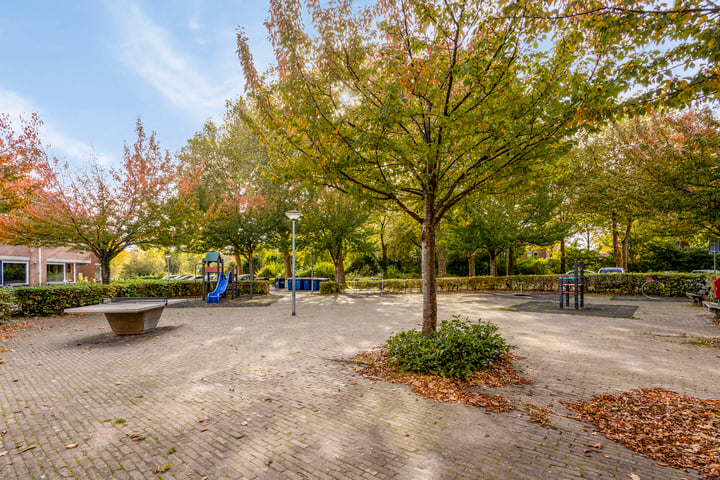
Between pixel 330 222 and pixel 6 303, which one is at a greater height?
pixel 330 222

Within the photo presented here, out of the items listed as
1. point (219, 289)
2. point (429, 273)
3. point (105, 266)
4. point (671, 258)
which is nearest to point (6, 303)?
point (105, 266)

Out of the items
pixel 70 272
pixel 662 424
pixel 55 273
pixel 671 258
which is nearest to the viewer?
pixel 662 424

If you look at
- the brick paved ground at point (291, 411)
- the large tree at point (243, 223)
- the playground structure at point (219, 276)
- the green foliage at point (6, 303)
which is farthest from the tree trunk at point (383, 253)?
the green foliage at point (6, 303)

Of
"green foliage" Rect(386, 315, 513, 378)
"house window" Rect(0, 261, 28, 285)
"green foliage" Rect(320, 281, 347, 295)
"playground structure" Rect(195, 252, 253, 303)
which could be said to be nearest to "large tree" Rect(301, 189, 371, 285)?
"green foliage" Rect(320, 281, 347, 295)

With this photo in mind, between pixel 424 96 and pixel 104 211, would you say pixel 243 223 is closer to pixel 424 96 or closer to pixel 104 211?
pixel 104 211

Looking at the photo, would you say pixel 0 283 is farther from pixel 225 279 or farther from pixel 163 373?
pixel 163 373

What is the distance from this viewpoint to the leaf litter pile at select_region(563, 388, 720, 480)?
2.87 metres

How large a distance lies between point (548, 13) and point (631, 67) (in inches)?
47.5

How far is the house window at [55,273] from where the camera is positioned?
97.8 ft

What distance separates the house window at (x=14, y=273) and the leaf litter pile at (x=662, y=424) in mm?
34875

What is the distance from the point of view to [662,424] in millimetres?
3410

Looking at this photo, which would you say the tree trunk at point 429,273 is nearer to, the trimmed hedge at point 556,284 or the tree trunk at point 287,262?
the trimmed hedge at point 556,284

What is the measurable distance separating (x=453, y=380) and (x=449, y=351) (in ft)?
1.50

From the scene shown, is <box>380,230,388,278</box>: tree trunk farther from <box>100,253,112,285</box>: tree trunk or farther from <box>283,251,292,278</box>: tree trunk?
<box>100,253,112,285</box>: tree trunk
